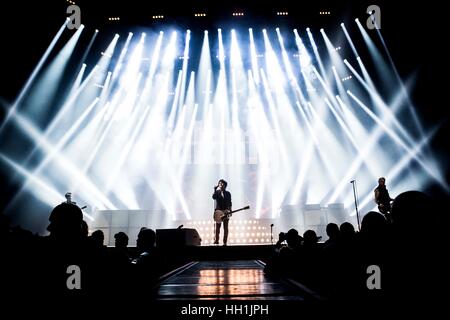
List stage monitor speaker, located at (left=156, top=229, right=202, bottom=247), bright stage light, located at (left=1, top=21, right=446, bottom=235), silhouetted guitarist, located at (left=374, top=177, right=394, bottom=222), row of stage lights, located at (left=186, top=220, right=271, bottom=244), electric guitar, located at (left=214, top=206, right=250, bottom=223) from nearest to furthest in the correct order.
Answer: stage monitor speaker, located at (left=156, top=229, right=202, bottom=247) → silhouetted guitarist, located at (left=374, top=177, right=394, bottom=222) → electric guitar, located at (left=214, top=206, right=250, bottom=223) → row of stage lights, located at (left=186, top=220, right=271, bottom=244) → bright stage light, located at (left=1, top=21, right=446, bottom=235)

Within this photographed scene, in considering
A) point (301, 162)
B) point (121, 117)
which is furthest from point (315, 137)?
point (121, 117)

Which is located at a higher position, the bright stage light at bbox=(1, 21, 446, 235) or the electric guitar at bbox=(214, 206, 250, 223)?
the bright stage light at bbox=(1, 21, 446, 235)

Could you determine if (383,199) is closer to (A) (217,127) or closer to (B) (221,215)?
(B) (221,215)

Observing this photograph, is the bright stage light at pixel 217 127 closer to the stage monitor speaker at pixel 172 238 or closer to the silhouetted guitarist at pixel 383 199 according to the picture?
the silhouetted guitarist at pixel 383 199

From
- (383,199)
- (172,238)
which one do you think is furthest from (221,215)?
(383,199)

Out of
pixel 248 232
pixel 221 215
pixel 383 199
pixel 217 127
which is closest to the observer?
pixel 383 199

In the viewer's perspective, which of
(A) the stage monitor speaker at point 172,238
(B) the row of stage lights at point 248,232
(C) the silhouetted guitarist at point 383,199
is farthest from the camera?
(B) the row of stage lights at point 248,232

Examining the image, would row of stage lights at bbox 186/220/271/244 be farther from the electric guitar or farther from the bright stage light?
the electric guitar

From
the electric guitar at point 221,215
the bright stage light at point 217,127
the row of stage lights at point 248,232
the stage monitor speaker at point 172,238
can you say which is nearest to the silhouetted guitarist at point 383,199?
the bright stage light at point 217,127

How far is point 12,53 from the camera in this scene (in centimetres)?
720

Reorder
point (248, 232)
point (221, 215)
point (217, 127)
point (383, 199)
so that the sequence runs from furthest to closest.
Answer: point (217, 127)
point (248, 232)
point (221, 215)
point (383, 199)

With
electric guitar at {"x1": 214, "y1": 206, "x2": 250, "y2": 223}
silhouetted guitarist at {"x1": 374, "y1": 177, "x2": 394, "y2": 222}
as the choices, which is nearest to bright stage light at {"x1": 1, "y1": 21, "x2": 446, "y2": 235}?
silhouetted guitarist at {"x1": 374, "y1": 177, "x2": 394, "y2": 222}

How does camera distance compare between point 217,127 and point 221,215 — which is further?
point 217,127

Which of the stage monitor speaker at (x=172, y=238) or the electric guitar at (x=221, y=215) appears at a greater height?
the electric guitar at (x=221, y=215)
